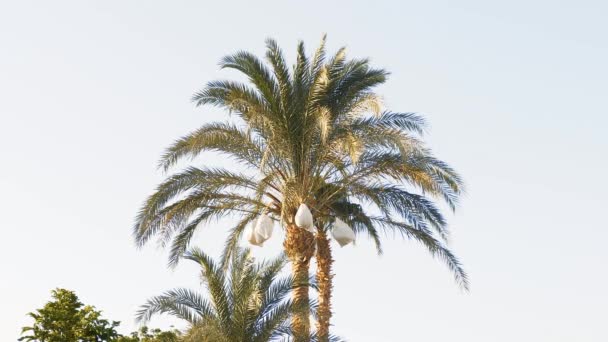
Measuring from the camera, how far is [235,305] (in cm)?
1994

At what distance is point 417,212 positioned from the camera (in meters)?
22.0

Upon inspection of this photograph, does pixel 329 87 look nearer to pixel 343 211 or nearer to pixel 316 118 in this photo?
pixel 316 118

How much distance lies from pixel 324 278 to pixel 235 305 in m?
2.39

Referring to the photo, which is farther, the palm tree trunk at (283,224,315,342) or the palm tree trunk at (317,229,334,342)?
the palm tree trunk at (317,229,334,342)

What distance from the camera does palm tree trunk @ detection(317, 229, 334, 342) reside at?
21188 mm

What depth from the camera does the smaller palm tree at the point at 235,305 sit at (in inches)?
775

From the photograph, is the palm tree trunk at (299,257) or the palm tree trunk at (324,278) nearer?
the palm tree trunk at (299,257)

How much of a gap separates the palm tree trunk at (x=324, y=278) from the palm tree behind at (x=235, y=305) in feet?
4.43

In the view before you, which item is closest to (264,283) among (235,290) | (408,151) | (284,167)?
(235,290)

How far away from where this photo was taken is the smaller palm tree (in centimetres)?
1969

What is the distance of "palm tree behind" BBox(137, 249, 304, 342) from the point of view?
64.6 ft

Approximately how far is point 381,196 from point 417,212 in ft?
2.79

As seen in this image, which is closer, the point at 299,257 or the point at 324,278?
the point at 299,257

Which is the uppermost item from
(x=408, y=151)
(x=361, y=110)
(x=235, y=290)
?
(x=361, y=110)
